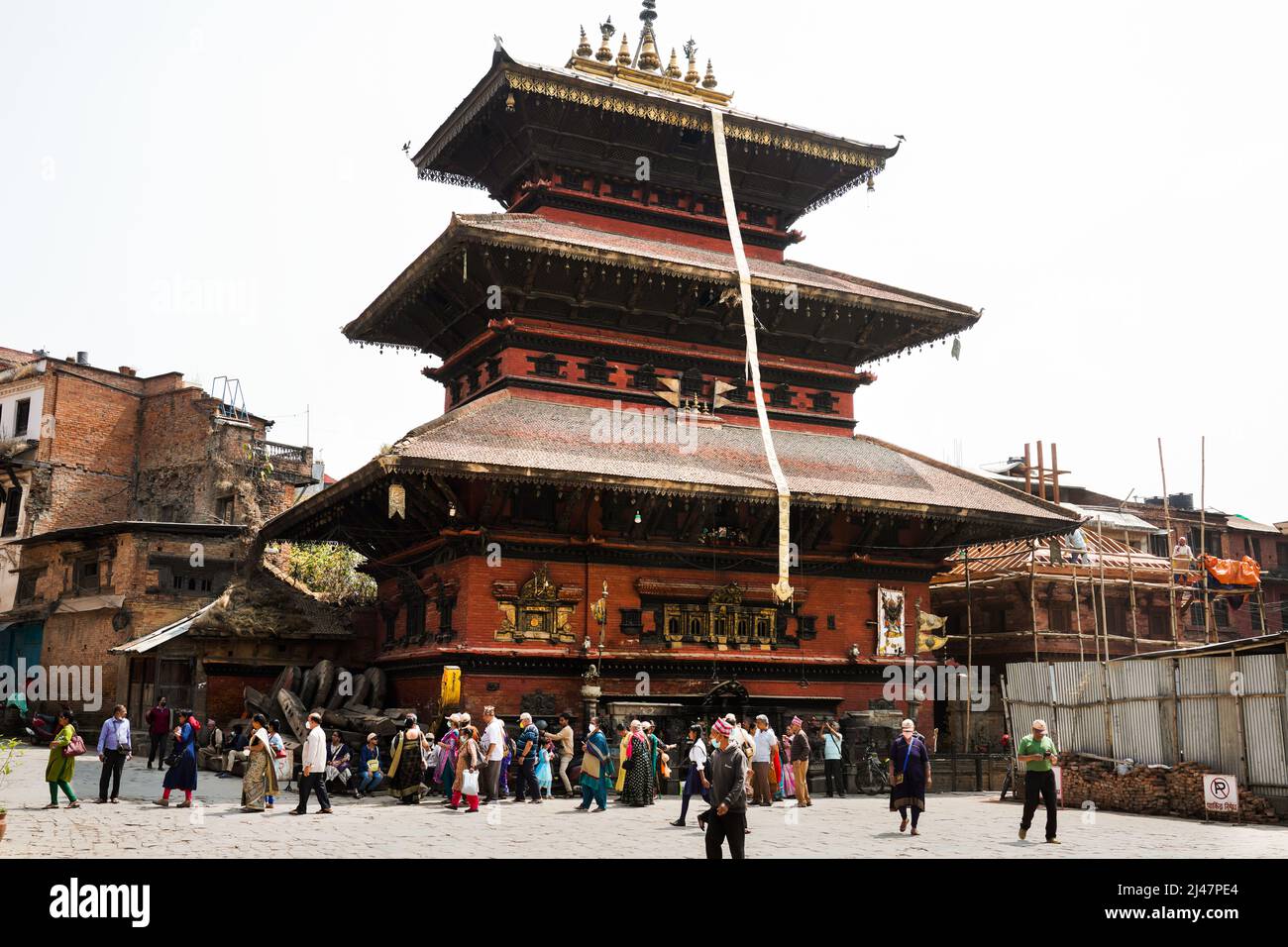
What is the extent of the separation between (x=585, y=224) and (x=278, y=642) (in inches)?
505

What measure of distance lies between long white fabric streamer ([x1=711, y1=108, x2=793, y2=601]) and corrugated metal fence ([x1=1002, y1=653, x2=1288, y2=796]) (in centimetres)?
599

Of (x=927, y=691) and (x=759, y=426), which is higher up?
(x=759, y=426)

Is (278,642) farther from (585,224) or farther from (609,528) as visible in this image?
(585,224)

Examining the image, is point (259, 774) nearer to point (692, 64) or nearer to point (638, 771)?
point (638, 771)

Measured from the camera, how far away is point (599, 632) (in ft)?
80.8

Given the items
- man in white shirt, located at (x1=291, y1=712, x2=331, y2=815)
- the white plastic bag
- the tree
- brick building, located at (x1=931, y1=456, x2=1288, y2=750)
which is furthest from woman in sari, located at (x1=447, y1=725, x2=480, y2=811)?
the tree

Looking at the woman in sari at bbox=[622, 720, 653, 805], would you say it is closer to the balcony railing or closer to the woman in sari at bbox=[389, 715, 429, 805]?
the woman in sari at bbox=[389, 715, 429, 805]

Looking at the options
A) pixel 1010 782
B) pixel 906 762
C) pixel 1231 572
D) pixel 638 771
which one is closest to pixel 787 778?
pixel 638 771

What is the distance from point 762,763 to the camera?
Result: 21234mm

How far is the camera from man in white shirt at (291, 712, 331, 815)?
17.8 metres

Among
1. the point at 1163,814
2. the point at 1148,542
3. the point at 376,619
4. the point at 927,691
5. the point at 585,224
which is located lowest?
the point at 1163,814

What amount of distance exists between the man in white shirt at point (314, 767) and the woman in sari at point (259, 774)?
0.70 metres

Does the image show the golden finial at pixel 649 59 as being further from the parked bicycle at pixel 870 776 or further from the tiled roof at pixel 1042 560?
the parked bicycle at pixel 870 776
